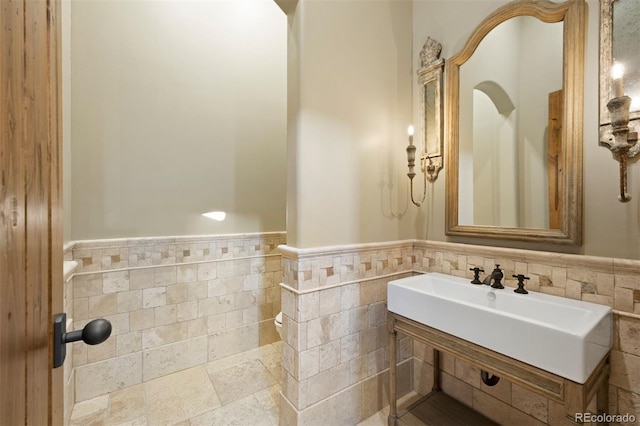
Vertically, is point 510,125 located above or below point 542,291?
above

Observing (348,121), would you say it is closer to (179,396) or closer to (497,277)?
(497,277)

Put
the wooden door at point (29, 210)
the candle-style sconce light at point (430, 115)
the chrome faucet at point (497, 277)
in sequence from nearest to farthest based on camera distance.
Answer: the wooden door at point (29, 210) → the chrome faucet at point (497, 277) → the candle-style sconce light at point (430, 115)

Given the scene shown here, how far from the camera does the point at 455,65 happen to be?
173cm

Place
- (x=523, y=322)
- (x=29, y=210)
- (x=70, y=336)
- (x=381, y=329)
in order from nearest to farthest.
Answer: (x=29, y=210) < (x=70, y=336) < (x=523, y=322) < (x=381, y=329)

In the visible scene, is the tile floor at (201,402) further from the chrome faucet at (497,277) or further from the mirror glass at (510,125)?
the mirror glass at (510,125)

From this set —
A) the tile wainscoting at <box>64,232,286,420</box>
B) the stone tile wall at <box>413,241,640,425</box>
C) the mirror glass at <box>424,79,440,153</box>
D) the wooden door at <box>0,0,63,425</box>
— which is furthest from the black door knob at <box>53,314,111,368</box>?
the mirror glass at <box>424,79,440,153</box>

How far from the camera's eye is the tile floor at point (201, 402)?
168 cm

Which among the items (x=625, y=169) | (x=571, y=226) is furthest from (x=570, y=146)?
(x=571, y=226)

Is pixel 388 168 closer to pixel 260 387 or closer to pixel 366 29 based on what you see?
pixel 366 29

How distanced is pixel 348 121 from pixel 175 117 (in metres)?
1.44

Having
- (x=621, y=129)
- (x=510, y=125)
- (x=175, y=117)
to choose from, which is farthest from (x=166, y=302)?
(x=621, y=129)

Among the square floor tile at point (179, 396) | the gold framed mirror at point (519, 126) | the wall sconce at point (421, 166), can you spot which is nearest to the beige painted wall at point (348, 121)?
the wall sconce at point (421, 166)

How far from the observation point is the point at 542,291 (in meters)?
1.40

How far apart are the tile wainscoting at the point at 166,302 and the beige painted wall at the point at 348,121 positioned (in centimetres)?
115
